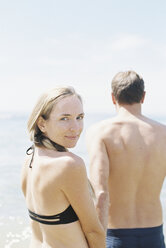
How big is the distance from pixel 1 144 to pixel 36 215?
1020 inches

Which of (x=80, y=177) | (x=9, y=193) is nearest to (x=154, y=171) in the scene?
(x=80, y=177)

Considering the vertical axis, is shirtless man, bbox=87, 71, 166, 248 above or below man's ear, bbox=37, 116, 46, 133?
below

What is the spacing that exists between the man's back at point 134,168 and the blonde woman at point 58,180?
31.8 inches

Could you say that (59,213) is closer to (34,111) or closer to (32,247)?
(32,247)

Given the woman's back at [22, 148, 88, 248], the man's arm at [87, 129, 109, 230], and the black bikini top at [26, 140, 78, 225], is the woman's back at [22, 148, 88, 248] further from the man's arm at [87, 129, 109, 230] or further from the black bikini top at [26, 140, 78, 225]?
the man's arm at [87, 129, 109, 230]

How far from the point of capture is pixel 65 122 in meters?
1.86

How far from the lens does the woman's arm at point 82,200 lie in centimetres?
167

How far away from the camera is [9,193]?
12047 millimetres

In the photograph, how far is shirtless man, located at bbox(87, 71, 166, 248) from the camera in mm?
2664

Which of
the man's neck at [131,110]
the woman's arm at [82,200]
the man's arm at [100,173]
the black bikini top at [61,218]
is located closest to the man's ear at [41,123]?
the woman's arm at [82,200]

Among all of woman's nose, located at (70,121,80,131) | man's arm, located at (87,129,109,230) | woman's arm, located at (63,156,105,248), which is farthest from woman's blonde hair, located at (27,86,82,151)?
man's arm, located at (87,129,109,230)

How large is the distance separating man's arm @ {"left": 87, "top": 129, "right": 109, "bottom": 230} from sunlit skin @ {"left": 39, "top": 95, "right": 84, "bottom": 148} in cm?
73

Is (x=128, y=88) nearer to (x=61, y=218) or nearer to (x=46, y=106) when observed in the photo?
(x=46, y=106)

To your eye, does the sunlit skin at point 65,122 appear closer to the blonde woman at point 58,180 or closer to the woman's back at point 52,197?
the blonde woman at point 58,180
